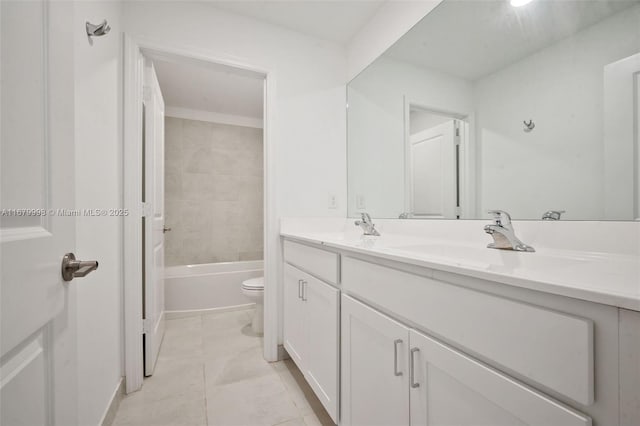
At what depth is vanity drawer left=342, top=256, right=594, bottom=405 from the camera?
1.40 ft

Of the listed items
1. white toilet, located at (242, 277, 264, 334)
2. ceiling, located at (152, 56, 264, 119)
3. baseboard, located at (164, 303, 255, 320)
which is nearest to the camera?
white toilet, located at (242, 277, 264, 334)

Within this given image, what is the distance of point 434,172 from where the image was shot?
57.0 inches

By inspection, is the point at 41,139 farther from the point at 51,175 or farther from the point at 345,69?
the point at 345,69

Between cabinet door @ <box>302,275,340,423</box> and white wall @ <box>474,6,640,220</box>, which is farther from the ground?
white wall @ <box>474,6,640,220</box>

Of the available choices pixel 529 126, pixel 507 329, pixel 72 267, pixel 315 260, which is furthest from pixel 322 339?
pixel 529 126

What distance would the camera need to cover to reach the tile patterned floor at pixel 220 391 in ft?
4.29

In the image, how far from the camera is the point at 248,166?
3.60 m

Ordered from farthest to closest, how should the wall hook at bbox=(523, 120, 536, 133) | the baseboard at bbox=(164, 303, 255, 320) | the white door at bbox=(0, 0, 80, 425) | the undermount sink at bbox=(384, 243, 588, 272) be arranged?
the baseboard at bbox=(164, 303, 255, 320)
the wall hook at bbox=(523, 120, 536, 133)
the undermount sink at bbox=(384, 243, 588, 272)
the white door at bbox=(0, 0, 80, 425)

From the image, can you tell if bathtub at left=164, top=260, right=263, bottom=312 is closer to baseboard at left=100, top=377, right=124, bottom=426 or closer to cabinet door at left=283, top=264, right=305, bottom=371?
cabinet door at left=283, top=264, right=305, bottom=371

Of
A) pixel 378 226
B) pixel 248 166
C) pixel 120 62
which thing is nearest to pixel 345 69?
pixel 378 226

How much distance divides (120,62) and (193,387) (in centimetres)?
188

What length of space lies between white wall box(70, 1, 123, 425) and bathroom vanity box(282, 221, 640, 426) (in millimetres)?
950

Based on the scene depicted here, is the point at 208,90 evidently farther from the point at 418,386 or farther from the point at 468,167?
the point at 418,386

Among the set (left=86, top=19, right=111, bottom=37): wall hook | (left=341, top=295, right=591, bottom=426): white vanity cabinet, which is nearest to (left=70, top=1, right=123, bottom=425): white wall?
(left=86, top=19, right=111, bottom=37): wall hook
